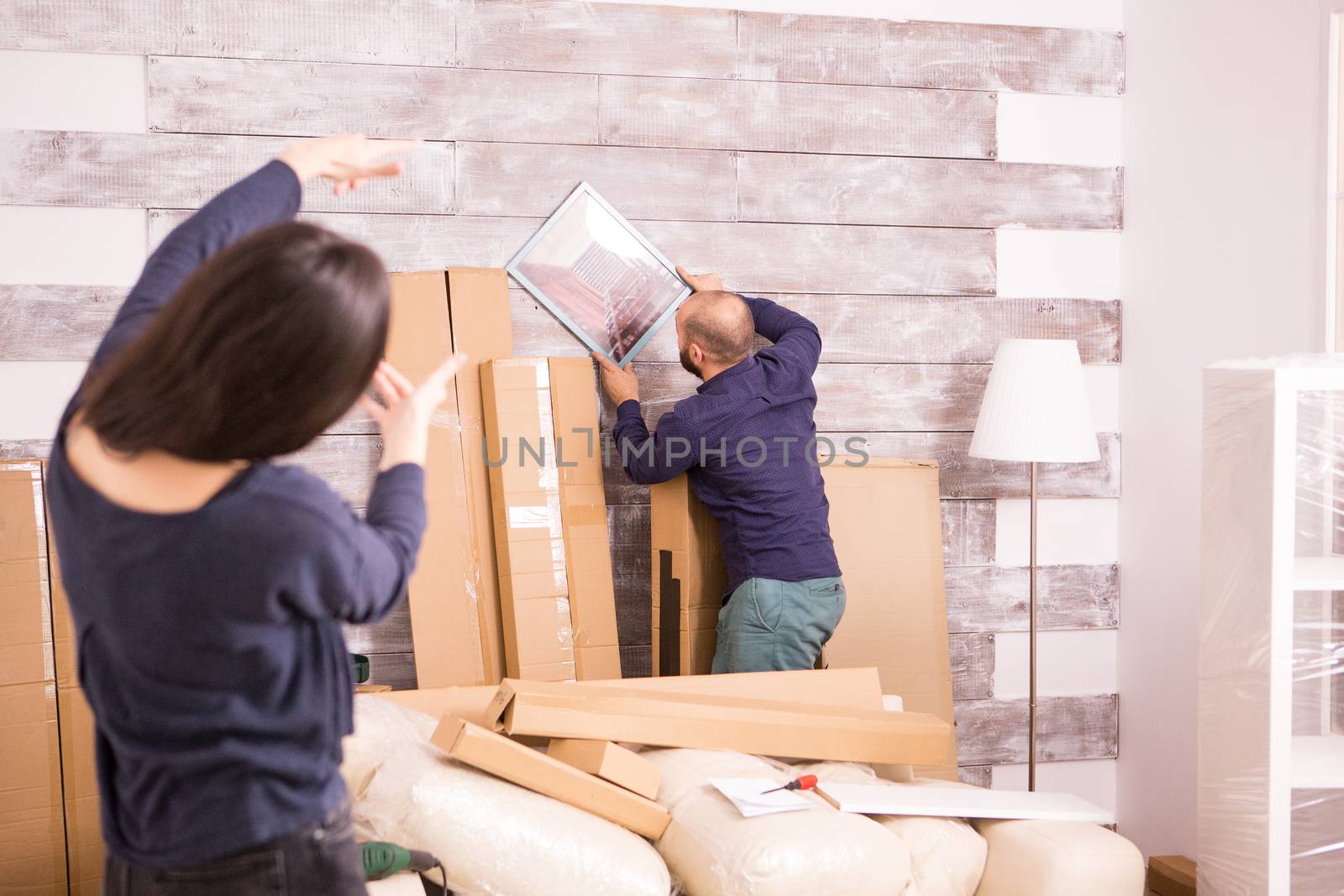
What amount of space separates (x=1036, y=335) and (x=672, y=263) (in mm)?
1116

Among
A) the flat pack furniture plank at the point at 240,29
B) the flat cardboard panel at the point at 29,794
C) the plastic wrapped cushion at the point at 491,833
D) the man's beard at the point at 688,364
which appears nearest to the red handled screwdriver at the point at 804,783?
the plastic wrapped cushion at the point at 491,833

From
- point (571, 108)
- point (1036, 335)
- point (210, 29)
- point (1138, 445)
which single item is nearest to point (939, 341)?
point (1036, 335)

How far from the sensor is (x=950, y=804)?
2.11 metres

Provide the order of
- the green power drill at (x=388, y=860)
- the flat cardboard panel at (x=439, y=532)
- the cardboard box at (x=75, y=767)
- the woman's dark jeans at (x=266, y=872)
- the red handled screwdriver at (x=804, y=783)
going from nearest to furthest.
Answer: the woman's dark jeans at (x=266, y=872) < the green power drill at (x=388, y=860) < the red handled screwdriver at (x=804, y=783) < the cardboard box at (x=75, y=767) < the flat cardboard panel at (x=439, y=532)

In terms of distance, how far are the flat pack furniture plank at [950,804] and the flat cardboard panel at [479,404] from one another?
3.32 ft

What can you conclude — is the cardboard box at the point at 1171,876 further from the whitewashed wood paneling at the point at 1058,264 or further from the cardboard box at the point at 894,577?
the whitewashed wood paneling at the point at 1058,264

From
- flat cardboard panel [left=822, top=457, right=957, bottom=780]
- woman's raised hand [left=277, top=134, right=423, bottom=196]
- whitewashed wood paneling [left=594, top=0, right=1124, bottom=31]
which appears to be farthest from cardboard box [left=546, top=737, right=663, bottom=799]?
whitewashed wood paneling [left=594, top=0, right=1124, bottom=31]

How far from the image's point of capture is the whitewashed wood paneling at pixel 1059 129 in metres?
3.23

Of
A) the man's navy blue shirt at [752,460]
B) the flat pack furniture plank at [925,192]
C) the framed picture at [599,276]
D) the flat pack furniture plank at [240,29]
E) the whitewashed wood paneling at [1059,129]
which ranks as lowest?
the man's navy blue shirt at [752,460]

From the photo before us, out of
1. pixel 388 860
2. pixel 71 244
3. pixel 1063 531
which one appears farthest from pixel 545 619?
pixel 1063 531

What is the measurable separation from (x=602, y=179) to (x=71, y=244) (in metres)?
1.34

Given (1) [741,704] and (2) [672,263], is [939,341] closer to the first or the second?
(2) [672,263]

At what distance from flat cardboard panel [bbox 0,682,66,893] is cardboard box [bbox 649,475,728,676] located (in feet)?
4.60

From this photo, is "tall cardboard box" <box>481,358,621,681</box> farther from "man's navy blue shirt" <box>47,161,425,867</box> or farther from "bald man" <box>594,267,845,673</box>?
"man's navy blue shirt" <box>47,161,425,867</box>
